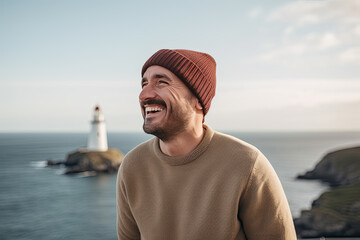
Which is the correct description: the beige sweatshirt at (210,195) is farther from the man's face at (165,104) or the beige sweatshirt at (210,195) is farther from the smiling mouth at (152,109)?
the smiling mouth at (152,109)

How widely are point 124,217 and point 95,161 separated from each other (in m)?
68.8

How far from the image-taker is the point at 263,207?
226 cm

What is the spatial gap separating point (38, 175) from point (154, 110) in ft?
269

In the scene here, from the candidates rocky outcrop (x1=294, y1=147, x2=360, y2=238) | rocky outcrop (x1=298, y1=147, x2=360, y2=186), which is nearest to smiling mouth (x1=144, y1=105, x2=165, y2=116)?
rocky outcrop (x1=294, y1=147, x2=360, y2=238)

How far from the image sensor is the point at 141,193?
255 cm

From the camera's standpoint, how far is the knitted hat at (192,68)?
7.68 feet

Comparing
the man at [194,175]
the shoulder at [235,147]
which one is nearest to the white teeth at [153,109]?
the man at [194,175]

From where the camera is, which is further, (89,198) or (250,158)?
(89,198)

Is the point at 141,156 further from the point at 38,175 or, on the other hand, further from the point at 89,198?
the point at 38,175

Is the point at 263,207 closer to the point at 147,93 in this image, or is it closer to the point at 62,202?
the point at 147,93

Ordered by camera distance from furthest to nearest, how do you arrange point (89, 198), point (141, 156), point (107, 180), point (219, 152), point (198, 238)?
point (107, 180)
point (89, 198)
point (141, 156)
point (219, 152)
point (198, 238)

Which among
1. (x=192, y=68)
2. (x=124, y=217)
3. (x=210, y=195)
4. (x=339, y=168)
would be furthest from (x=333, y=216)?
(x=192, y=68)

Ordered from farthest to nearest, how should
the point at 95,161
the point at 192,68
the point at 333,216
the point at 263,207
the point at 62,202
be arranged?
the point at 95,161
the point at 62,202
the point at 333,216
the point at 192,68
the point at 263,207

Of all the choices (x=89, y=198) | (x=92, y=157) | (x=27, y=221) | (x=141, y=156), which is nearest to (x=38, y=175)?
(x=92, y=157)
